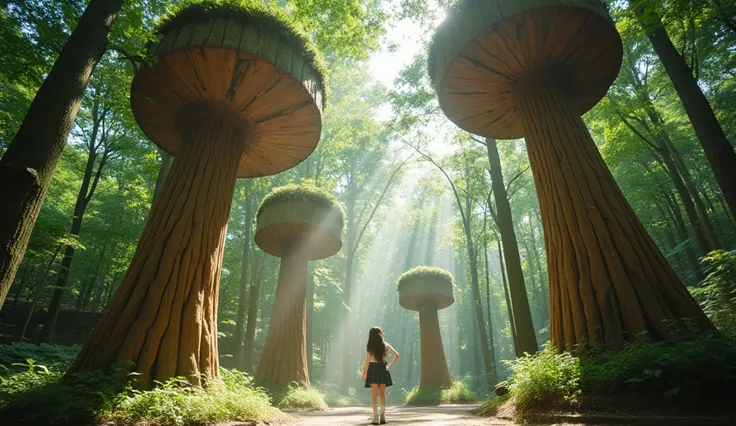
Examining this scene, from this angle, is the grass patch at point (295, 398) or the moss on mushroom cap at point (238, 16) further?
the grass patch at point (295, 398)

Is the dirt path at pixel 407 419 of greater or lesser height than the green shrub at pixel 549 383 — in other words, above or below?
below

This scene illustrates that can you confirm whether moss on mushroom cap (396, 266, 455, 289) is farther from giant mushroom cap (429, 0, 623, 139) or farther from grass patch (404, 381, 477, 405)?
giant mushroom cap (429, 0, 623, 139)

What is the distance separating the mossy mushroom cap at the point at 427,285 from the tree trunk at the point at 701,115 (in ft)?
30.7

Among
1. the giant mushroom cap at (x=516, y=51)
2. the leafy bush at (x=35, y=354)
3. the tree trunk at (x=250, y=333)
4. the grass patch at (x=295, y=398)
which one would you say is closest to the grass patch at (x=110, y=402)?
the grass patch at (x=295, y=398)

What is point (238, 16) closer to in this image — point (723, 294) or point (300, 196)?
point (300, 196)

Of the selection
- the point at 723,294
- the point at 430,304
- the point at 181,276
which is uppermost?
the point at 430,304

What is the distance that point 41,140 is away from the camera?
2.76 m

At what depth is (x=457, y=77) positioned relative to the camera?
18.5 feet

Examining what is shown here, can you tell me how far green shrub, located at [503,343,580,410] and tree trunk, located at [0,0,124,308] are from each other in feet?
14.4

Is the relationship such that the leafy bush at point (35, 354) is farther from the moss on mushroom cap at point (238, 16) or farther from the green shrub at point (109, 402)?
the moss on mushroom cap at point (238, 16)

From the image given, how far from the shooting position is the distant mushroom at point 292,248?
917 cm

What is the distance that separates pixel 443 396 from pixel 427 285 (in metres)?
3.86

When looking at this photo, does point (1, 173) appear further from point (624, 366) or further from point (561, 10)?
point (561, 10)

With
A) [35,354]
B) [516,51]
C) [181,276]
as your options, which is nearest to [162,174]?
[35,354]
